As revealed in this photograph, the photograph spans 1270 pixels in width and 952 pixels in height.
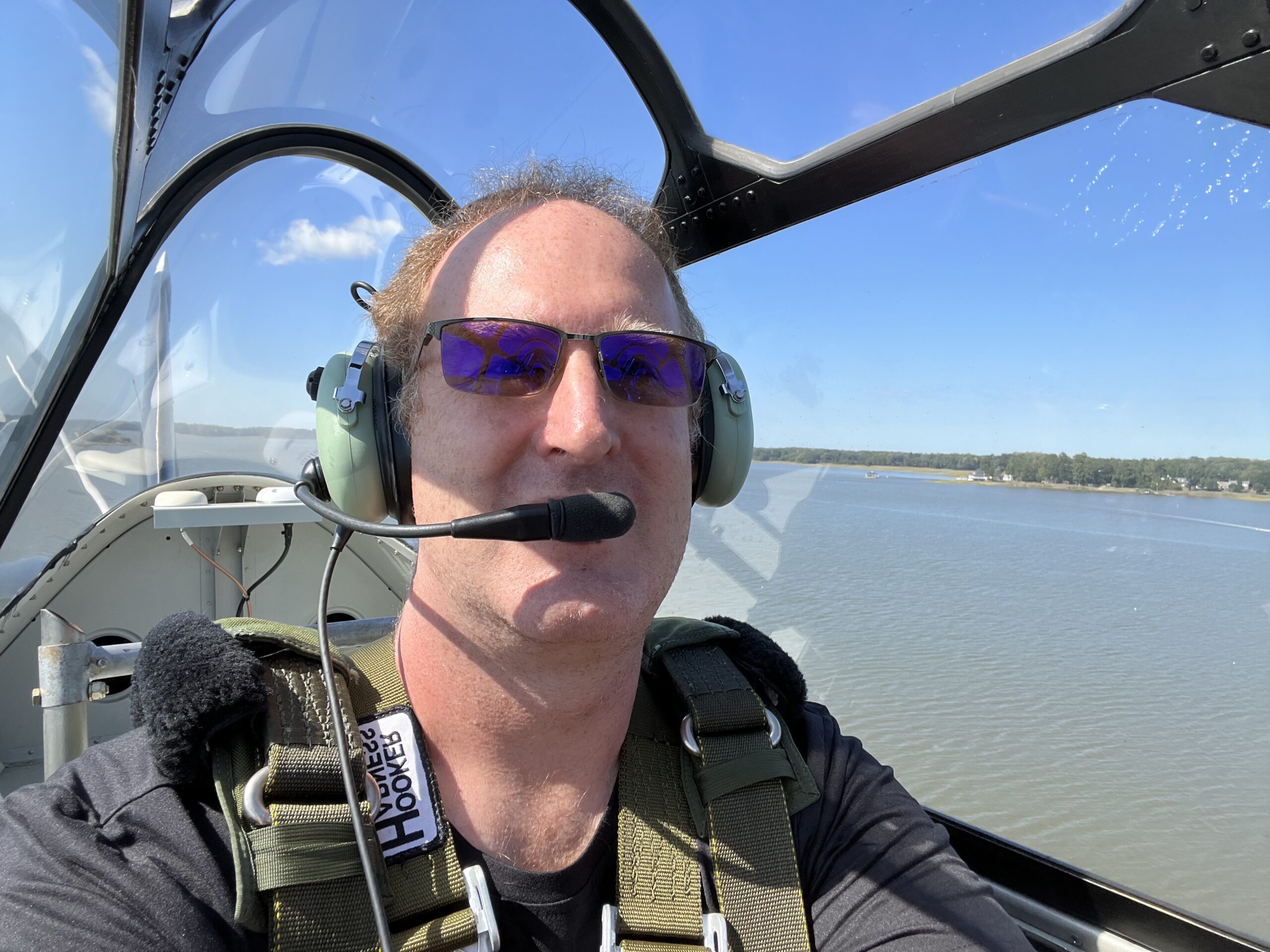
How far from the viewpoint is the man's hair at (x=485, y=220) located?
51.7 inches

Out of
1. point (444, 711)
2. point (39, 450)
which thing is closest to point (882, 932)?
point (444, 711)

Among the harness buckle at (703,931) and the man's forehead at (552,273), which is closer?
the harness buckle at (703,931)

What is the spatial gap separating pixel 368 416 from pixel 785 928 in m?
0.98

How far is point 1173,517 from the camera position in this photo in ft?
4.61

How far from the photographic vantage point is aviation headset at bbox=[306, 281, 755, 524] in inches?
47.5

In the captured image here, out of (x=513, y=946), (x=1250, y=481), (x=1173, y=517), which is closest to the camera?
(x=513, y=946)

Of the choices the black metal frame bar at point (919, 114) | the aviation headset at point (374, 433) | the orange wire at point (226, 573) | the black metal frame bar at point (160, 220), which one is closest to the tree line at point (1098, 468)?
the black metal frame bar at point (919, 114)

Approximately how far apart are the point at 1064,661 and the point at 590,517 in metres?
1.19

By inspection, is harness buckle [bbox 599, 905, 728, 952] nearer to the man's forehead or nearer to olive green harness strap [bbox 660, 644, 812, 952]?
olive green harness strap [bbox 660, 644, 812, 952]

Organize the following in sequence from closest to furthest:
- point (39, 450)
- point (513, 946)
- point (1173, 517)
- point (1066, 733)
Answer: point (513, 946), point (1173, 517), point (1066, 733), point (39, 450)

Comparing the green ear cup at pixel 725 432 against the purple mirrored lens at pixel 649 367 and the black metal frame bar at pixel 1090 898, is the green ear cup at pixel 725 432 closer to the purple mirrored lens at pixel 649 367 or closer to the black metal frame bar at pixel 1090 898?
the purple mirrored lens at pixel 649 367

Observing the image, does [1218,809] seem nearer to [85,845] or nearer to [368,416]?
[368,416]

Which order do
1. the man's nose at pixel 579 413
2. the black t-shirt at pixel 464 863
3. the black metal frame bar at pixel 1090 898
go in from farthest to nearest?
the black metal frame bar at pixel 1090 898 → the man's nose at pixel 579 413 → the black t-shirt at pixel 464 863

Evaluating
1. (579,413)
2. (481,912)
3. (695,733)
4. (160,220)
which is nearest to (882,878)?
(695,733)
